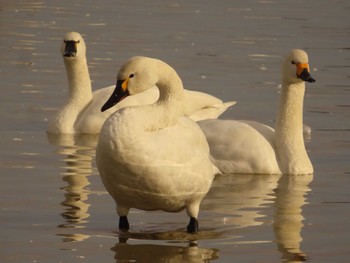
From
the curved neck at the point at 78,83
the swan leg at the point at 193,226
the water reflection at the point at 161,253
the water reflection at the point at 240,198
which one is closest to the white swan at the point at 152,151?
the swan leg at the point at 193,226

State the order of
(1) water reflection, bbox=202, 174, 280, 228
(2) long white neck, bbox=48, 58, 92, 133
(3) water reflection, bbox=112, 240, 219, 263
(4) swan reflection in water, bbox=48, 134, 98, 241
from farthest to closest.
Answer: (2) long white neck, bbox=48, 58, 92, 133 < (1) water reflection, bbox=202, 174, 280, 228 < (4) swan reflection in water, bbox=48, 134, 98, 241 < (3) water reflection, bbox=112, 240, 219, 263

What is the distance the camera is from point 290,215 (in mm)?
9984

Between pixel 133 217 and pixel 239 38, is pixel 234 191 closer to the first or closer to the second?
pixel 133 217

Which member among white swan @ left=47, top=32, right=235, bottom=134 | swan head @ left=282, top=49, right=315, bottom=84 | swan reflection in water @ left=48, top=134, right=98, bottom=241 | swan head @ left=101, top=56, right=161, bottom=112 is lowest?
swan reflection in water @ left=48, top=134, right=98, bottom=241

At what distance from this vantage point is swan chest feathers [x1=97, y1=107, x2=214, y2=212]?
27.9ft

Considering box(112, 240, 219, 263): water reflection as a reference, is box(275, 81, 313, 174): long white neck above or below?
above

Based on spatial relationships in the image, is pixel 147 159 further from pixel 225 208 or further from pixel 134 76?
pixel 225 208

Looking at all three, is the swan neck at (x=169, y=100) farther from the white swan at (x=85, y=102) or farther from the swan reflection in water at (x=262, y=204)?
the white swan at (x=85, y=102)

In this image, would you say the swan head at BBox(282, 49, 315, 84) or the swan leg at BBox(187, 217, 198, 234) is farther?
the swan head at BBox(282, 49, 315, 84)

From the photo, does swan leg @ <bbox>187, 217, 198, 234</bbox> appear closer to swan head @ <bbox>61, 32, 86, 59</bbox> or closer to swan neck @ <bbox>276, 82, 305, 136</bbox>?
swan neck @ <bbox>276, 82, 305, 136</bbox>

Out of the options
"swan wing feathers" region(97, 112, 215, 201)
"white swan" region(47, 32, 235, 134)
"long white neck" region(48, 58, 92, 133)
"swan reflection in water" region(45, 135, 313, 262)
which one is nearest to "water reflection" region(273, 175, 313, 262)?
"swan reflection in water" region(45, 135, 313, 262)

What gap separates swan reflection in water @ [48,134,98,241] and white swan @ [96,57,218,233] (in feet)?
1.83

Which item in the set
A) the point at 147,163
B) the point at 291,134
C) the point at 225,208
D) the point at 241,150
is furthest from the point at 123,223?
the point at 291,134

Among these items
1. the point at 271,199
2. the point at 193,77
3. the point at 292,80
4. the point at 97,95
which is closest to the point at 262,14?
the point at 193,77
